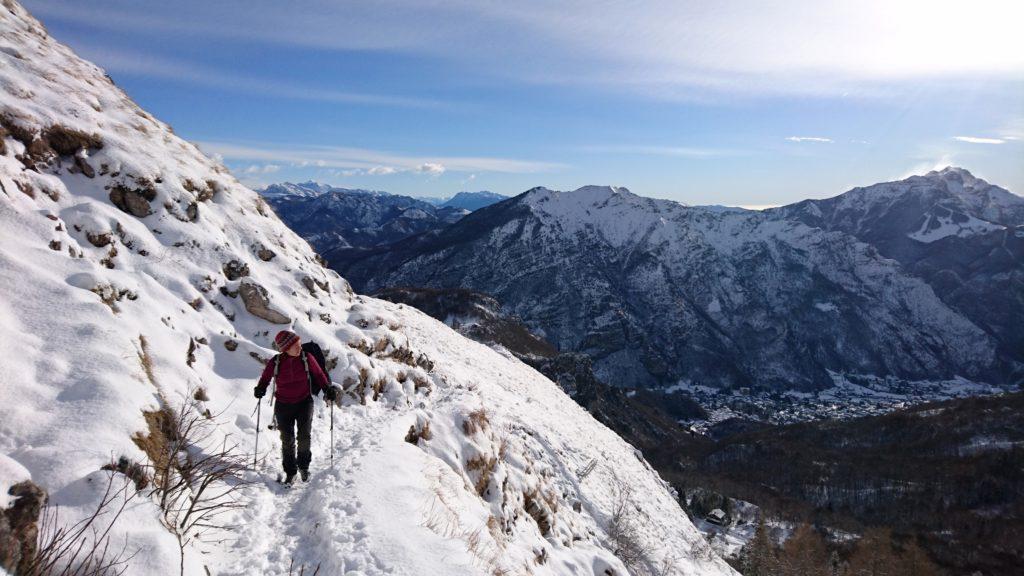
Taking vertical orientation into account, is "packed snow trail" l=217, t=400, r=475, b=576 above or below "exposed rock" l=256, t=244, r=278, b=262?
below

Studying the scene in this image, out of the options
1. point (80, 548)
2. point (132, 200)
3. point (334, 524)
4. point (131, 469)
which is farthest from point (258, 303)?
point (80, 548)

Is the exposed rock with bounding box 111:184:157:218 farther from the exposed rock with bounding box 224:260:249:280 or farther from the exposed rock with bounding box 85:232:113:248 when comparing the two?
the exposed rock with bounding box 224:260:249:280

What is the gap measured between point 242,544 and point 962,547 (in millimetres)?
172310

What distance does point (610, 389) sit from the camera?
191125 millimetres

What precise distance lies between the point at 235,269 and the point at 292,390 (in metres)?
9.34

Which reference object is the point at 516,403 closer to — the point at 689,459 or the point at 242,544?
the point at 242,544

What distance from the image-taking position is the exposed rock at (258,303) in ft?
52.9

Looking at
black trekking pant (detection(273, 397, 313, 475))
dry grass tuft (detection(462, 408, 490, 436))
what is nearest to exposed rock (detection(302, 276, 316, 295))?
dry grass tuft (detection(462, 408, 490, 436))

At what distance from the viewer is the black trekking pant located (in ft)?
31.0

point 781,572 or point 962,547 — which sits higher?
point 781,572

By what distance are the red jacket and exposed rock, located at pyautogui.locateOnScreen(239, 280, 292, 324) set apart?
24.5 feet

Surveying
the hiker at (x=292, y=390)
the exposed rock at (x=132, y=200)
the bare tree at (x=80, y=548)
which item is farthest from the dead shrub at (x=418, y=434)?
the exposed rock at (x=132, y=200)

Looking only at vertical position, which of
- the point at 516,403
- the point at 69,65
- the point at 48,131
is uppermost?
the point at 69,65

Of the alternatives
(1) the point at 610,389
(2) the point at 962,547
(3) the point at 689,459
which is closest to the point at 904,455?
(2) the point at 962,547
